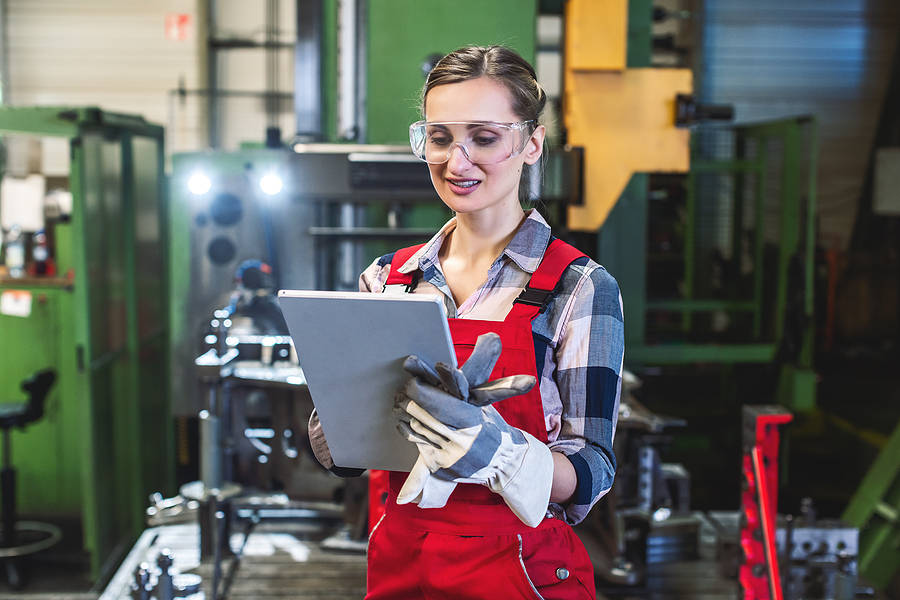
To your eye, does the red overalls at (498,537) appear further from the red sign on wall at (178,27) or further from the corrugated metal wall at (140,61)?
the red sign on wall at (178,27)

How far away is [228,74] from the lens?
21.9 ft

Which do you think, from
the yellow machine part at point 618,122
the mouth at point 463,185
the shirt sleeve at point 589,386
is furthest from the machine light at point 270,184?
the shirt sleeve at point 589,386

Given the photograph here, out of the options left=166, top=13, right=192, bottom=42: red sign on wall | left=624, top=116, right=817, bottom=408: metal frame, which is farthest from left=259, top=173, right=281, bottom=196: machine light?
left=166, top=13, right=192, bottom=42: red sign on wall

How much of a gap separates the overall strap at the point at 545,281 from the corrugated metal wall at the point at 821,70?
6.51m

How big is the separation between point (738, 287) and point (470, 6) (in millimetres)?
4328

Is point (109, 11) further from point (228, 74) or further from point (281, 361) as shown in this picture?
point (281, 361)

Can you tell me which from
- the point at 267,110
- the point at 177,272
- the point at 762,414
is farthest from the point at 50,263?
the point at 762,414

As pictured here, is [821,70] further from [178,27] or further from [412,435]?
[412,435]

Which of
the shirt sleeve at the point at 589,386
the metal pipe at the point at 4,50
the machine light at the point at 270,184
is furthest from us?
the metal pipe at the point at 4,50

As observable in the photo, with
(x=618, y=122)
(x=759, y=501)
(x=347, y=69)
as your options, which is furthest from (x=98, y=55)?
(x=759, y=501)

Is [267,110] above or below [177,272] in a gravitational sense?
above

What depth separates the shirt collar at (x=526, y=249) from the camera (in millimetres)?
1184

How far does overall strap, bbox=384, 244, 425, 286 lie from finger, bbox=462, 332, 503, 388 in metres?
0.35

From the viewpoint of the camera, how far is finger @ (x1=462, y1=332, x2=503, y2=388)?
949mm
